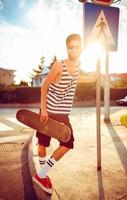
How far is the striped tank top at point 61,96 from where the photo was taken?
157 inches

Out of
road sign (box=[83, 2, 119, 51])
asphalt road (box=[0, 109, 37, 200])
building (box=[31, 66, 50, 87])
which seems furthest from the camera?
building (box=[31, 66, 50, 87])

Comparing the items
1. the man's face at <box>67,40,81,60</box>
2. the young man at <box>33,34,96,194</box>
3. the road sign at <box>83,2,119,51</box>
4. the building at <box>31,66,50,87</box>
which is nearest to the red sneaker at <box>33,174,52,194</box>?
the young man at <box>33,34,96,194</box>

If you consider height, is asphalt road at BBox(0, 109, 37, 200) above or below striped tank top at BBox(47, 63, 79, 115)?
below

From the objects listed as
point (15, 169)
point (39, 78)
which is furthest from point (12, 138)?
point (39, 78)

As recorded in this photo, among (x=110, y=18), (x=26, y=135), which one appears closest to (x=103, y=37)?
(x=110, y=18)

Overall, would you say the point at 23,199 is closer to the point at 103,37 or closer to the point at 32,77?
the point at 103,37

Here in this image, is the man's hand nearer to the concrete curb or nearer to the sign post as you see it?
the concrete curb

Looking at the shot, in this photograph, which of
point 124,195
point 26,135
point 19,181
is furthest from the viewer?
point 26,135

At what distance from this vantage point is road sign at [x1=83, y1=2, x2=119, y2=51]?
4.83m

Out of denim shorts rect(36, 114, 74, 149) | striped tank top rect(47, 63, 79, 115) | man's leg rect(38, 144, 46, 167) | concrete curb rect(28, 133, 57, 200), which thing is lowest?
concrete curb rect(28, 133, 57, 200)

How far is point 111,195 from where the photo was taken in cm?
390

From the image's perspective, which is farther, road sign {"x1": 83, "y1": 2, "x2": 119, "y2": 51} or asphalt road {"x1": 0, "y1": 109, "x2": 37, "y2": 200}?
road sign {"x1": 83, "y1": 2, "x2": 119, "y2": 51}

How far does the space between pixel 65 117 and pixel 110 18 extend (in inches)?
73.1

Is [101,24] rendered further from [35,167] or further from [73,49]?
[35,167]
